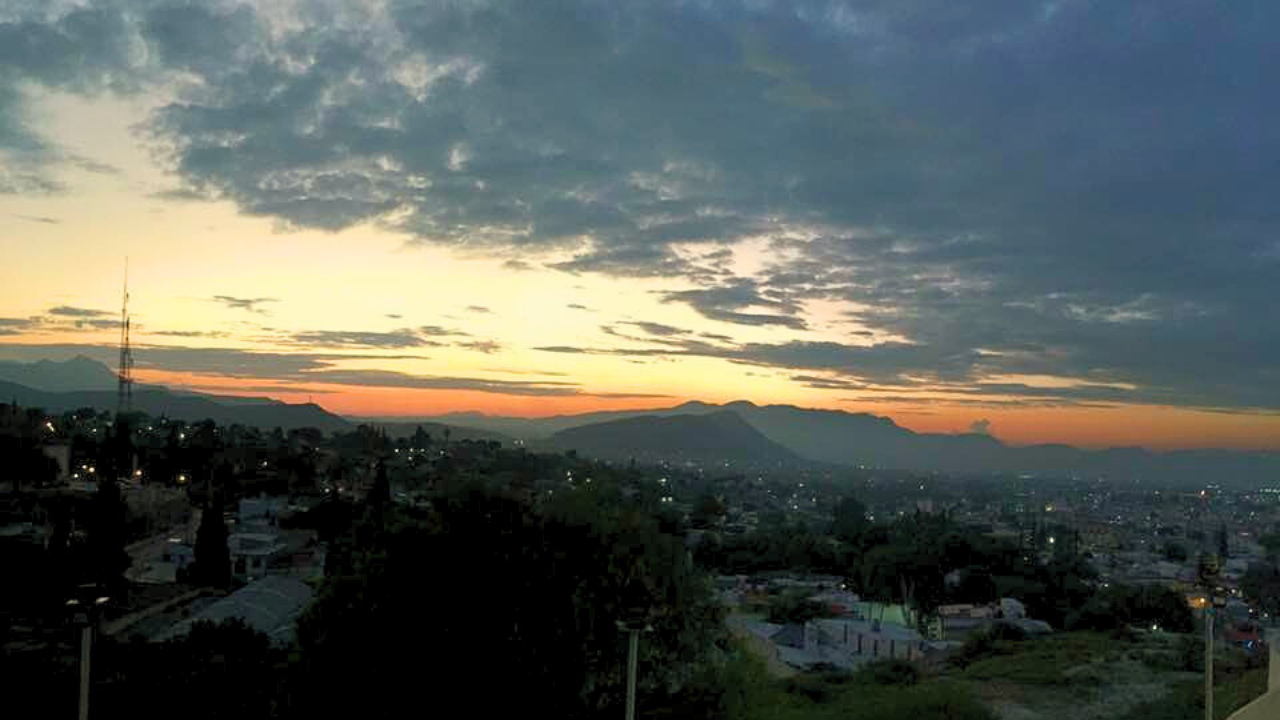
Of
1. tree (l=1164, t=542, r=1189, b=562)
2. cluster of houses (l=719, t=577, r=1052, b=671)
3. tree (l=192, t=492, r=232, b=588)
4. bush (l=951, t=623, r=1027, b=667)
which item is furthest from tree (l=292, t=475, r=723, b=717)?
tree (l=1164, t=542, r=1189, b=562)

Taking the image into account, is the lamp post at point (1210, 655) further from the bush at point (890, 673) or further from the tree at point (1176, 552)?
the tree at point (1176, 552)

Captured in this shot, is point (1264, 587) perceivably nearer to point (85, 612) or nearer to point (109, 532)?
point (109, 532)

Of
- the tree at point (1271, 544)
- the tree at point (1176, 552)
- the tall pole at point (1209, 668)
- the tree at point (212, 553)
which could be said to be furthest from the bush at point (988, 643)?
the tree at point (1176, 552)

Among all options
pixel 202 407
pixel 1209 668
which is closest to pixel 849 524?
pixel 1209 668

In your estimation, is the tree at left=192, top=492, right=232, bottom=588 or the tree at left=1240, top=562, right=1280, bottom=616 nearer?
the tree at left=192, top=492, right=232, bottom=588

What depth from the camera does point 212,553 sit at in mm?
26188

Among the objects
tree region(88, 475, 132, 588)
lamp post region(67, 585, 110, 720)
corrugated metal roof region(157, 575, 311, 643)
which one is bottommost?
corrugated metal roof region(157, 575, 311, 643)

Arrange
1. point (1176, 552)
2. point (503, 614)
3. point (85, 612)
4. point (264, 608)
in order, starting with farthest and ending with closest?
point (1176, 552) < point (264, 608) < point (503, 614) < point (85, 612)

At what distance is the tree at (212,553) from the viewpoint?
26.0 m

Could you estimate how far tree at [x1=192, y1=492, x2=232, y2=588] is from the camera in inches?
1022

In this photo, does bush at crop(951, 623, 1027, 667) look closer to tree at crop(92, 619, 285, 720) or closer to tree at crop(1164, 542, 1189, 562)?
tree at crop(92, 619, 285, 720)

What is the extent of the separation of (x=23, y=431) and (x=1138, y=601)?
49990 mm

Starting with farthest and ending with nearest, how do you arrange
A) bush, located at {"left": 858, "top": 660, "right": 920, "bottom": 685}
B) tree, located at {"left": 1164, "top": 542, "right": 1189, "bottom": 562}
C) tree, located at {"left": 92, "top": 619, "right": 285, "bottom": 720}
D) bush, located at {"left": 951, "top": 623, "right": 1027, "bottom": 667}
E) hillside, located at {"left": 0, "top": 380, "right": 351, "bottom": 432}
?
hillside, located at {"left": 0, "top": 380, "right": 351, "bottom": 432}
tree, located at {"left": 1164, "top": 542, "right": 1189, "bottom": 562}
bush, located at {"left": 951, "top": 623, "right": 1027, "bottom": 667}
bush, located at {"left": 858, "top": 660, "right": 920, "bottom": 685}
tree, located at {"left": 92, "top": 619, "right": 285, "bottom": 720}

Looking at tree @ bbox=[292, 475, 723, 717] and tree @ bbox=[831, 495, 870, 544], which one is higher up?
A: tree @ bbox=[292, 475, 723, 717]
